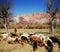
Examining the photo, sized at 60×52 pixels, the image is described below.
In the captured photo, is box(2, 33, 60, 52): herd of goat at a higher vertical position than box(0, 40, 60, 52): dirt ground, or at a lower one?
higher

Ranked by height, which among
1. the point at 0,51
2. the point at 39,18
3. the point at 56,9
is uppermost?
the point at 56,9

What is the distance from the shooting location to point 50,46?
18.2m

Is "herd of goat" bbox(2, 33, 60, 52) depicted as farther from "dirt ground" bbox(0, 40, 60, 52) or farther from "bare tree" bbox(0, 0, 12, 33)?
"bare tree" bbox(0, 0, 12, 33)

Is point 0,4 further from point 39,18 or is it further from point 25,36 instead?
point 39,18

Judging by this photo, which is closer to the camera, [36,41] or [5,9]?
[36,41]

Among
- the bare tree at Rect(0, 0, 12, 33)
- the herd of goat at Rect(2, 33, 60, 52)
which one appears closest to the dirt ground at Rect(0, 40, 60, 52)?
the herd of goat at Rect(2, 33, 60, 52)

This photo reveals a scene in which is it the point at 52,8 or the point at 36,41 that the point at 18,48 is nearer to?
the point at 36,41

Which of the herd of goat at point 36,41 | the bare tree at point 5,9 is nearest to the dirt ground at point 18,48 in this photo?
the herd of goat at point 36,41

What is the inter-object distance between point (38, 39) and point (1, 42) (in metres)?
4.28

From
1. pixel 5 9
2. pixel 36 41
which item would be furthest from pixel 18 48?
pixel 5 9

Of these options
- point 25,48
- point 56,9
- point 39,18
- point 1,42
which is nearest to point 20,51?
point 25,48

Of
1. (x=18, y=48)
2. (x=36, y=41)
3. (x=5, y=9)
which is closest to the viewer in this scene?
(x=18, y=48)

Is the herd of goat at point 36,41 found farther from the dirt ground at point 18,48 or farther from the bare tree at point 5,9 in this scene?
the bare tree at point 5,9

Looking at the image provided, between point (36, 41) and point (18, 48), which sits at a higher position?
point (36, 41)
